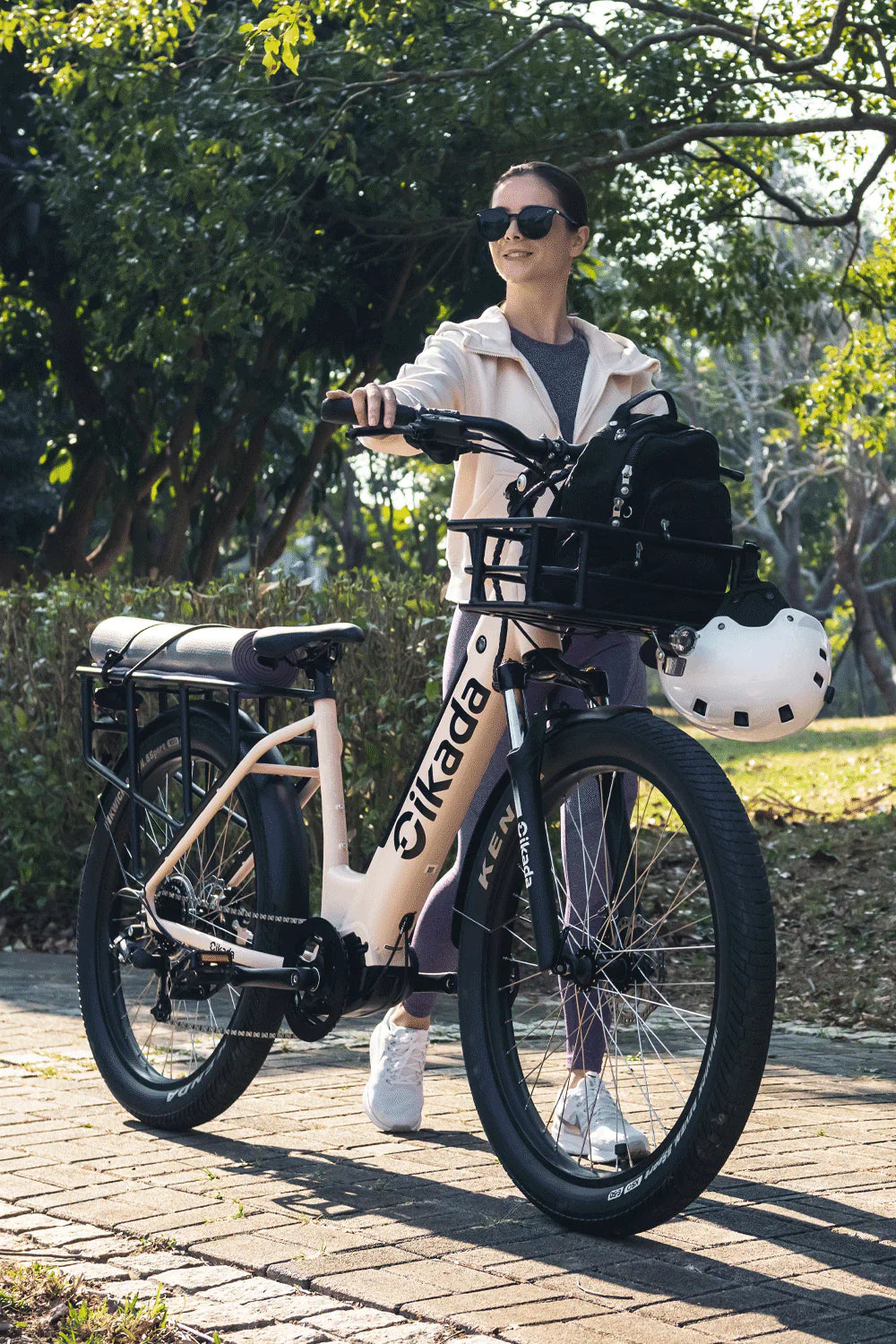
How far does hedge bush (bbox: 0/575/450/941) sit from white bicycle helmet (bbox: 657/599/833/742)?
13.4 ft

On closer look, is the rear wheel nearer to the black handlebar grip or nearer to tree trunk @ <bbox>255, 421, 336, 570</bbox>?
the black handlebar grip

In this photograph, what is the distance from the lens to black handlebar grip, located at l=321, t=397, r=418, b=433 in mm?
3400

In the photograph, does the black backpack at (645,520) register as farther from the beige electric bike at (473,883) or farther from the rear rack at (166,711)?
the rear rack at (166,711)

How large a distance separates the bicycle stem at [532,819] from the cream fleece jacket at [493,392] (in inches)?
17.0

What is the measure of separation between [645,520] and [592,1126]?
1.29 meters

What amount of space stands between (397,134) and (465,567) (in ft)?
30.6

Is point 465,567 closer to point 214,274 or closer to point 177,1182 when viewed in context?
point 177,1182

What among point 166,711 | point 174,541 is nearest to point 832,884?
point 166,711

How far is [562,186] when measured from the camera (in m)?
4.05

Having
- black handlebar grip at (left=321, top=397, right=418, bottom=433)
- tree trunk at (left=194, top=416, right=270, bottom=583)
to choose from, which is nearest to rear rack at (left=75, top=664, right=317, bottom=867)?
black handlebar grip at (left=321, top=397, right=418, bottom=433)

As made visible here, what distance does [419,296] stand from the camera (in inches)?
550

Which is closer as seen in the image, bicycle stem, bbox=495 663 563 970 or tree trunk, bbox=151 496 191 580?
bicycle stem, bbox=495 663 563 970

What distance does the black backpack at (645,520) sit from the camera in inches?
127

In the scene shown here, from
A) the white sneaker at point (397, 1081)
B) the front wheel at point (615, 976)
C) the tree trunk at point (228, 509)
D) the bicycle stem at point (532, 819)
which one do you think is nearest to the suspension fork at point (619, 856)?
the front wheel at point (615, 976)
